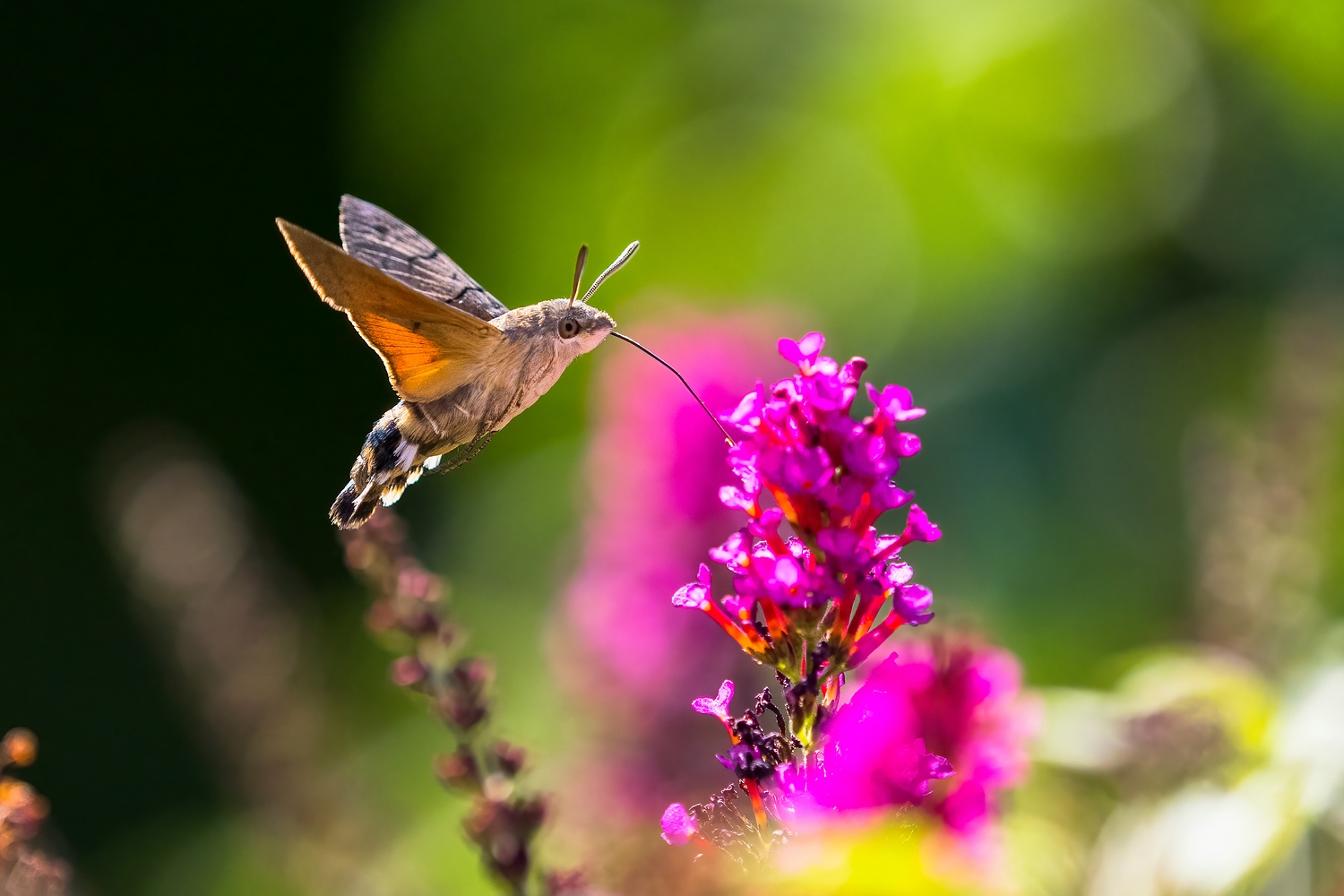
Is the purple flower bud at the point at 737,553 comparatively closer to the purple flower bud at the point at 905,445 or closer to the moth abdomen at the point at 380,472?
the purple flower bud at the point at 905,445

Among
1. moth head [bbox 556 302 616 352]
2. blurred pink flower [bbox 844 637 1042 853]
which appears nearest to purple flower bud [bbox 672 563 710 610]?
blurred pink flower [bbox 844 637 1042 853]

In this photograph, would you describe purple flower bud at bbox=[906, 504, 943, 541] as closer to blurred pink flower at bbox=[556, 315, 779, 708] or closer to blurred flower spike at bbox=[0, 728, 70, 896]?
blurred flower spike at bbox=[0, 728, 70, 896]

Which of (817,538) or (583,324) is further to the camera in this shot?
(583,324)

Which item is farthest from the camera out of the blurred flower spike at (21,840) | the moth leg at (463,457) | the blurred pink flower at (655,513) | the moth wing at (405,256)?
the blurred pink flower at (655,513)

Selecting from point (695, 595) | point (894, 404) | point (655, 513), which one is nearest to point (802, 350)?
point (894, 404)

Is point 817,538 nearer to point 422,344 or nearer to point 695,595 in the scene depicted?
point 695,595

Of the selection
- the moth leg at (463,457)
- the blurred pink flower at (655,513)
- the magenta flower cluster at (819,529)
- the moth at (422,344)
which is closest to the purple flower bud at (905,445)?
the magenta flower cluster at (819,529)
